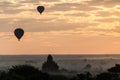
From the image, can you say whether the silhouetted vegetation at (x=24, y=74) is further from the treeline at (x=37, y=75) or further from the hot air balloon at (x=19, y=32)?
the hot air balloon at (x=19, y=32)

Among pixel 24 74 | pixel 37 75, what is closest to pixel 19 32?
pixel 24 74

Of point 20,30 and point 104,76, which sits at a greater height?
point 20,30

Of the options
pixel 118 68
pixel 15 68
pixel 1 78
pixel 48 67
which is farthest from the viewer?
pixel 48 67

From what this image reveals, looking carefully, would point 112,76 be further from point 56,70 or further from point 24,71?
point 56,70

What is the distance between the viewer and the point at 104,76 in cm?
4169

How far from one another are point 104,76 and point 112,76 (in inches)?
55.3

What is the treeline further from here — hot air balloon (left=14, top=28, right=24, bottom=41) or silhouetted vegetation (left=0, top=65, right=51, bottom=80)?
hot air balloon (left=14, top=28, right=24, bottom=41)

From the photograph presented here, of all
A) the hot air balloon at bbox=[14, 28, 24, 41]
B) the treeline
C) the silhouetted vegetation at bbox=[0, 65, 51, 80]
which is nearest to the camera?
the treeline

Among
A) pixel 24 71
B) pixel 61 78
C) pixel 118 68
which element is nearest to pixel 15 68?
pixel 24 71

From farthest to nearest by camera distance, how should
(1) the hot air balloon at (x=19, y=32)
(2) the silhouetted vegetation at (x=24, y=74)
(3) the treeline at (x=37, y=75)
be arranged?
(1) the hot air balloon at (x=19, y=32), (2) the silhouetted vegetation at (x=24, y=74), (3) the treeline at (x=37, y=75)

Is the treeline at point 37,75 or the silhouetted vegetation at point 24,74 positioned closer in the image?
the treeline at point 37,75

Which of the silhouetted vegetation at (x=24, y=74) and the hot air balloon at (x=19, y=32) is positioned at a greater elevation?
the hot air balloon at (x=19, y=32)

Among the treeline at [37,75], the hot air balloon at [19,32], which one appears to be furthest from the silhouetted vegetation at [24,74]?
the hot air balloon at [19,32]

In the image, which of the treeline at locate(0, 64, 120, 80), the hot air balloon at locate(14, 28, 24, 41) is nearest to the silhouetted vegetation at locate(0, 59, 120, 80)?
the treeline at locate(0, 64, 120, 80)
